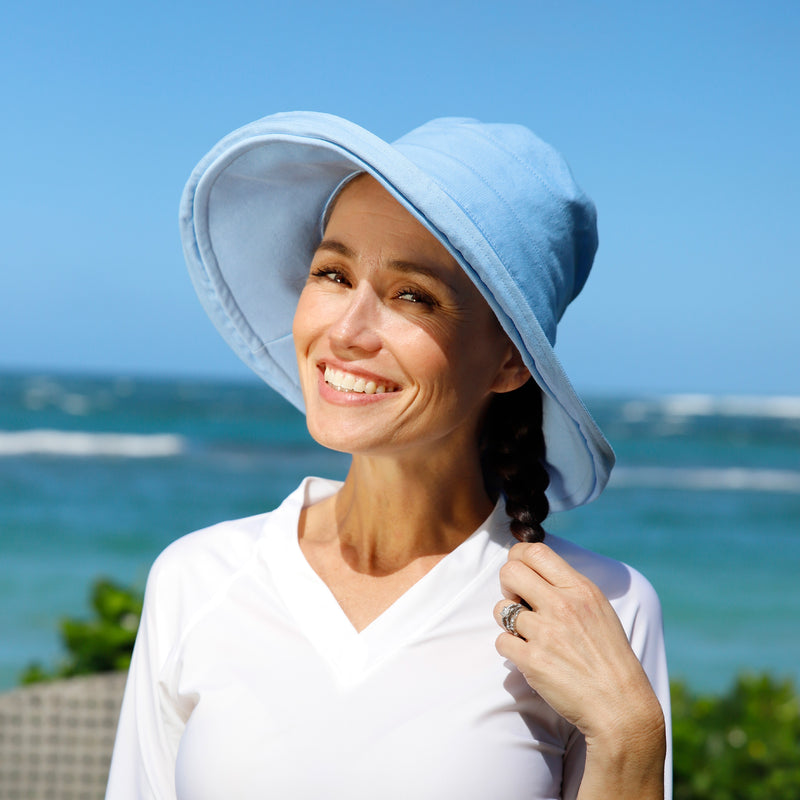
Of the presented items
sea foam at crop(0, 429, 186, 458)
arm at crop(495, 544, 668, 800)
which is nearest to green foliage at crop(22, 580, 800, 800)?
arm at crop(495, 544, 668, 800)

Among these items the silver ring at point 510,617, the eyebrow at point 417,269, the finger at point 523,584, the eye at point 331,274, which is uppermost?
the eyebrow at point 417,269

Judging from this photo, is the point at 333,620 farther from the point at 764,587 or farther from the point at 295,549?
the point at 764,587

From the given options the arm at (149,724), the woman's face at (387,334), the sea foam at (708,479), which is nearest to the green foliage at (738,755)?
the arm at (149,724)

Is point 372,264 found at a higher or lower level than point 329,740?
higher

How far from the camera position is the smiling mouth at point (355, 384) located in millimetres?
1540

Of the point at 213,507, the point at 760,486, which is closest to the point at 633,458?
the point at 760,486

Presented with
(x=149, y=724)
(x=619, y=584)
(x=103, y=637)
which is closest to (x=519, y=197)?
(x=619, y=584)

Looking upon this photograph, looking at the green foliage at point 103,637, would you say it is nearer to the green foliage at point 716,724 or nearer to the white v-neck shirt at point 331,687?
the green foliage at point 716,724

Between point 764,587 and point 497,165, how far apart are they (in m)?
8.36

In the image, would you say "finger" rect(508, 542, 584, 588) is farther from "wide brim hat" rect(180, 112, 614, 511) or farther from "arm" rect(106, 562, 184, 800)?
"arm" rect(106, 562, 184, 800)

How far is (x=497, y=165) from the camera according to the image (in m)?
1.50

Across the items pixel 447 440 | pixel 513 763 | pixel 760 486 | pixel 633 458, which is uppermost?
pixel 447 440

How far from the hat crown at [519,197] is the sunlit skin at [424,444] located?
0.11 meters

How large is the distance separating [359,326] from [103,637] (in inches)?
101
